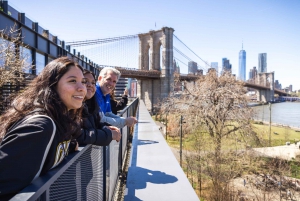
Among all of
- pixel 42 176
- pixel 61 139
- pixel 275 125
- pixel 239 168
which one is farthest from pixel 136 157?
pixel 275 125

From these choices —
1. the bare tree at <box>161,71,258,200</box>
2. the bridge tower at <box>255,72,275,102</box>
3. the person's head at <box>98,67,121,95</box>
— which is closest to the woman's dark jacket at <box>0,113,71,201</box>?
the person's head at <box>98,67,121,95</box>

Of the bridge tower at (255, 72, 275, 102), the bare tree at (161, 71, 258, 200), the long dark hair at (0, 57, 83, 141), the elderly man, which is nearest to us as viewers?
the long dark hair at (0, 57, 83, 141)

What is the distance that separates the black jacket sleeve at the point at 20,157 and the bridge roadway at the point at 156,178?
1159mm

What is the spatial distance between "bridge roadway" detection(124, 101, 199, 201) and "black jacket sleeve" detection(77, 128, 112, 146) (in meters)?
0.58

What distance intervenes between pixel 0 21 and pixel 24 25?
4.74ft

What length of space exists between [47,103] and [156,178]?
1457mm

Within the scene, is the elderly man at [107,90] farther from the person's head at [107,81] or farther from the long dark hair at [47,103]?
the long dark hair at [47,103]

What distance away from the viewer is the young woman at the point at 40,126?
85 centimetres

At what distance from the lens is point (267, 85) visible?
68562mm

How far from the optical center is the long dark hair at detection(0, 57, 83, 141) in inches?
40.7

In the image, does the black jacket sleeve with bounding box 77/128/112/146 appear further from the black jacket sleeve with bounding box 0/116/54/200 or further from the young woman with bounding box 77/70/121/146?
the black jacket sleeve with bounding box 0/116/54/200

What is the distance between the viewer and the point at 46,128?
3.02 ft

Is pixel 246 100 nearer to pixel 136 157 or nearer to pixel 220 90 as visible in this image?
pixel 220 90

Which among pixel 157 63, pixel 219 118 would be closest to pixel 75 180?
pixel 219 118
